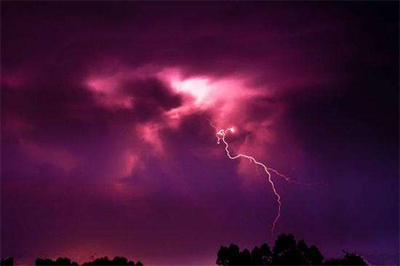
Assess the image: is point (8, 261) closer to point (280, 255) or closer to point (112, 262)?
point (112, 262)

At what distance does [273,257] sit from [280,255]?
1231 millimetres

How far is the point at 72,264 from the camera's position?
77.4 meters

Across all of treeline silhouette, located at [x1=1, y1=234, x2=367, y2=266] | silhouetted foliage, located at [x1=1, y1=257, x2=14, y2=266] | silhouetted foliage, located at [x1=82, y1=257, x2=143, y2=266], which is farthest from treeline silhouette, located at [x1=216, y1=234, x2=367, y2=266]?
silhouetted foliage, located at [x1=1, y1=257, x2=14, y2=266]

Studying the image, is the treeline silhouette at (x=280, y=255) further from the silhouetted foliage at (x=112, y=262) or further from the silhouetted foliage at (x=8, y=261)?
the silhouetted foliage at (x=8, y=261)

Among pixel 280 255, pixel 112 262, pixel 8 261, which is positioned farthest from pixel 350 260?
pixel 8 261

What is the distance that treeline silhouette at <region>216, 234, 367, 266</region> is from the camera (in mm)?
75938

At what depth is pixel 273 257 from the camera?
3113 inches

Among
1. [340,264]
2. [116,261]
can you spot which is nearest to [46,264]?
[116,261]

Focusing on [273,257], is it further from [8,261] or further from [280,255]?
[8,261]

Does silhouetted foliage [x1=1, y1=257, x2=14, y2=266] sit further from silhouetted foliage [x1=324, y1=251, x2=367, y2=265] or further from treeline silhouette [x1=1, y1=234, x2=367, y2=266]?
silhouetted foliage [x1=324, y1=251, x2=367, y2=265]

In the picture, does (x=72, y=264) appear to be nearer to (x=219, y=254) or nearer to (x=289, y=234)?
(x=219, y=254)

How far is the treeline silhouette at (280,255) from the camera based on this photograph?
2990 inches

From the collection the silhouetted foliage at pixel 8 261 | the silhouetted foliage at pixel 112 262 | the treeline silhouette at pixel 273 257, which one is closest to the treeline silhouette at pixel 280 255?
the treeline silhouette at pixel 273 257

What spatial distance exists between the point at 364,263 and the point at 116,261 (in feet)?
118
